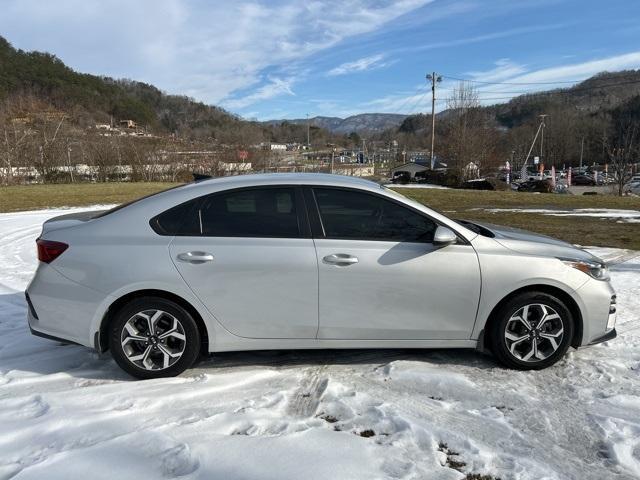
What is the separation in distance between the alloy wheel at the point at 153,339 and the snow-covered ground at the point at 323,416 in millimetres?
181

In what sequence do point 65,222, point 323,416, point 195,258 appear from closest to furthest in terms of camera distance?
1. point 323,416
2. point 195,258
3. point 65,222

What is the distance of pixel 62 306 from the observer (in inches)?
149

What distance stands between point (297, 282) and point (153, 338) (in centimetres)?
119

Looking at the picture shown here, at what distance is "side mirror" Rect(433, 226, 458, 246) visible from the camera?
12.4ft

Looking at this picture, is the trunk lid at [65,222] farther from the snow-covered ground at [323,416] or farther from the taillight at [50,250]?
the snow-covered ground at [323,416]

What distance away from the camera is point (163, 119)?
8988 centimetres

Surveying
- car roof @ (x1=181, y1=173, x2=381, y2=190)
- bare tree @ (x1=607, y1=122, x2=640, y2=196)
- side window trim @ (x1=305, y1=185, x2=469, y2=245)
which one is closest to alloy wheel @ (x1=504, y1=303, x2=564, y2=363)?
side window trim @ (x1=305, y1=185, x2=469, y2=245)

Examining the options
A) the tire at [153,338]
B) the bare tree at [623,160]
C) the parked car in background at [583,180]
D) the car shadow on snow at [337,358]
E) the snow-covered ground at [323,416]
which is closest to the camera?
the snow-covered ground at [323,416]

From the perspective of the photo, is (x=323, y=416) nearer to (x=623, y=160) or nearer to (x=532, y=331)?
(x=532, y=331)

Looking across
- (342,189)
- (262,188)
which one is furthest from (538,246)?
(262,188)

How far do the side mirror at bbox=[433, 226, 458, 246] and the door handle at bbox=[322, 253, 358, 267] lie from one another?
642 millimetres

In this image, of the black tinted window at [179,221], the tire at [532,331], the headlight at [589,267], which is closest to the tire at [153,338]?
the black tinted window at [179,221]

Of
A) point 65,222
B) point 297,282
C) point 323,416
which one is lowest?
point 323,416

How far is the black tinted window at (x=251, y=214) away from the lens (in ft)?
12.7
